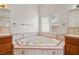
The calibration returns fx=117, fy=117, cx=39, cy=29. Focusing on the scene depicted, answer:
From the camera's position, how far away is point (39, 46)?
75.0 inches

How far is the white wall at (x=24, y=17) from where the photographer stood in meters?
1.69

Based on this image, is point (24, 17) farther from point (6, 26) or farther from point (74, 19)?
point (74, 19)

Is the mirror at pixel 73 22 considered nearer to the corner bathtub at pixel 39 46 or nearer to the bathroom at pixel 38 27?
the bathroom at pixel 38 27

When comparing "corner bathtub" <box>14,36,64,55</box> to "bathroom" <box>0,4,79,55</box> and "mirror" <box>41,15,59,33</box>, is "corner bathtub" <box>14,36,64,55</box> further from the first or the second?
"mirror" <box>41,15,59,33</box>

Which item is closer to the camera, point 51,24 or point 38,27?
point 38,27

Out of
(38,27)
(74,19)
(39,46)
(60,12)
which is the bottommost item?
(39,46)

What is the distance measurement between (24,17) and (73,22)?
0.74 meters

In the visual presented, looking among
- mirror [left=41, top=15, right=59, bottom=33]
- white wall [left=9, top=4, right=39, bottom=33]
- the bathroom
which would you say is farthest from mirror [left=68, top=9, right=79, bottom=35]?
white wall [left=9, top=4, right=39, bottom=33]

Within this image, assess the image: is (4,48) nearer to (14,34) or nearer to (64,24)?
(14,34)

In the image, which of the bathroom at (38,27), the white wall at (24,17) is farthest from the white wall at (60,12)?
the white wall at (24,17)

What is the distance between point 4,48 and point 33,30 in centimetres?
47

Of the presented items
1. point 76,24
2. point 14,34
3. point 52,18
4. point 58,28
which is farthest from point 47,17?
point 14,34

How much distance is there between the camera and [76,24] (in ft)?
5.52

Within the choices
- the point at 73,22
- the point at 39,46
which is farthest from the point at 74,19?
the point at 39,46
